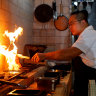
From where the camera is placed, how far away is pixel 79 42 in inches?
113

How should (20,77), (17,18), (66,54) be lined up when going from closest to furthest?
(20,77) < (66,54) < (17,18)

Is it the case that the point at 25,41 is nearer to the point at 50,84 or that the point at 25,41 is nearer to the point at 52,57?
the point at 52,57

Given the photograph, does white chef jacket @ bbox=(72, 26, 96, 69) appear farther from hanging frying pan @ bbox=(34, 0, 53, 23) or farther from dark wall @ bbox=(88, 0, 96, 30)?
dark wall @ bbox=(88, 0, 96, 30)

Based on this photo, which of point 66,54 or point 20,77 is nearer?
point 20,77

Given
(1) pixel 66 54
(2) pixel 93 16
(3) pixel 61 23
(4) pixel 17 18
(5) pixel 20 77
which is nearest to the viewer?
(5) pixel 20 77

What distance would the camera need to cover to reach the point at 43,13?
547 centimetres

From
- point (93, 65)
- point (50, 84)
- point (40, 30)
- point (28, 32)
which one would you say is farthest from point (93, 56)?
point (40, 30)

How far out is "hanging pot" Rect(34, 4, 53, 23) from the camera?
5449mm

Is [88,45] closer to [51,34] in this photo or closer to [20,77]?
[20,77]

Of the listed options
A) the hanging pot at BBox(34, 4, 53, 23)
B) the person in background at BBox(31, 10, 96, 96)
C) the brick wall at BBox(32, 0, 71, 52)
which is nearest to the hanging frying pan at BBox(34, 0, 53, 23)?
the hanging pot at BBox(34, 4, 53, 23)

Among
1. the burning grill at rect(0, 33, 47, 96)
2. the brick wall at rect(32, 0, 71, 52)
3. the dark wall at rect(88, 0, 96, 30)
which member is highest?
the dark wall at rect(88, 0, 96, 30)

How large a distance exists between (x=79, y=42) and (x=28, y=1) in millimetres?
2585

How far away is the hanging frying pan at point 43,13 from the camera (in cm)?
545

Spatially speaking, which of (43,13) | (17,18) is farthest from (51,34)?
(17,18)
